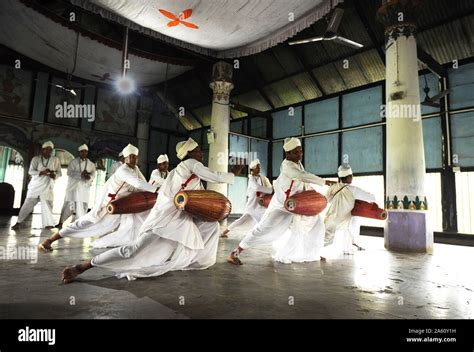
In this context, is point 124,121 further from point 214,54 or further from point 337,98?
point 337,98

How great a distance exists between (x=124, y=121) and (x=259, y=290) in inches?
476

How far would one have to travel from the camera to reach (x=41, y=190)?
6207 millimetres

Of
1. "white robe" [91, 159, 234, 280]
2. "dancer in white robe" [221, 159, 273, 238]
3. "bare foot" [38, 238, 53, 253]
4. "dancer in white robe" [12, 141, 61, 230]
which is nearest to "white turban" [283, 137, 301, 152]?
"white robe" [91, 159, 234, 280]

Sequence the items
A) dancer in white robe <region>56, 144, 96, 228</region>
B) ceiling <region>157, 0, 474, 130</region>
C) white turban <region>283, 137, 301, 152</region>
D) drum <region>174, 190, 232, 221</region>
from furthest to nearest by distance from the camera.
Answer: ceiling <region>157, 0, 474, 130</region>, dancer in white robe <region>56, 144, 96, 228</region>, white turban <region>283, 137, 301, 152</region>, drum <region>174, 190, 232, 221</region>

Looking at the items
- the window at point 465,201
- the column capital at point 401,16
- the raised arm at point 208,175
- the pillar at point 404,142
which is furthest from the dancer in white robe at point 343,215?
the window at point 465,201

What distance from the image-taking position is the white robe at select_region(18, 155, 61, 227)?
609 centimetres

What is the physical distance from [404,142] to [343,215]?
1684 mm

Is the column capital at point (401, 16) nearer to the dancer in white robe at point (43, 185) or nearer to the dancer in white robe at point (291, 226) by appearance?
the dancer in white robe at point (291, 226)

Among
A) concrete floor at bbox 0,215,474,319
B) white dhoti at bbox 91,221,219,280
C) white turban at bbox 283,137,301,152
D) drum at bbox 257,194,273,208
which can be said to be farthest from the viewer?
drum at bbox 257,194,273,208

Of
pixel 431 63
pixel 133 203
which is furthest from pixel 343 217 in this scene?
pixel 431 63

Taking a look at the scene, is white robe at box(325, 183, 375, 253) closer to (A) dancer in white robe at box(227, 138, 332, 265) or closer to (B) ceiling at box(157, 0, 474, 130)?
(A) dancer in white robe at box(227, 138, 332, 265)

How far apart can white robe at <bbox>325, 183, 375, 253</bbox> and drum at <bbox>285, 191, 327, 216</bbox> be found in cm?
103

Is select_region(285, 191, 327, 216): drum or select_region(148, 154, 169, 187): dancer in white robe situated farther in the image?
select_region(148, 154, 169, 187): dancer in white robe

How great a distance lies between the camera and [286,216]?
3.93 meters
